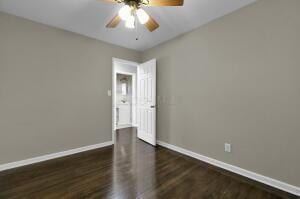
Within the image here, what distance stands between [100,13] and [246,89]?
2557 mm

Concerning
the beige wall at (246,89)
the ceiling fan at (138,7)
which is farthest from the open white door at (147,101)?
the ceiling fan at (138,7)

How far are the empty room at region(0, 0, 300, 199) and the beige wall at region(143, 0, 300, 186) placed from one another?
1cm

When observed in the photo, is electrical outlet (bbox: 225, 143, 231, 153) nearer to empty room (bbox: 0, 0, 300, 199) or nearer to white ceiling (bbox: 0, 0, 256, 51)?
empty room (bbox: 0, 0, 300, 199)

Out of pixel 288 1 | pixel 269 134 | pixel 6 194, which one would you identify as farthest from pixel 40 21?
pixel 269 134

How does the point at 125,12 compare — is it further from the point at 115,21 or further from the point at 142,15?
the point at 115,21

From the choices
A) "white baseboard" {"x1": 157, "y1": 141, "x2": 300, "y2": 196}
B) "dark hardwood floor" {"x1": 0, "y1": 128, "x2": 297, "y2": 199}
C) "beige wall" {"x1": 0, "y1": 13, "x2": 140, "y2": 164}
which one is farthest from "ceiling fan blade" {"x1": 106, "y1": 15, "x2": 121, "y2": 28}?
"white baseboard" {"x1": 157, "y1": 141, "x2": 300, "y2": 196}

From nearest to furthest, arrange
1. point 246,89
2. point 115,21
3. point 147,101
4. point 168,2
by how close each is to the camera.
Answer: point 168,2
point 115,21
point 246,89
point 147,101

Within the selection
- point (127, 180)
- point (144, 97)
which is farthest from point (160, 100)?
point (127, 180)

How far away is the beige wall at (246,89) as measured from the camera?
5.72 ft

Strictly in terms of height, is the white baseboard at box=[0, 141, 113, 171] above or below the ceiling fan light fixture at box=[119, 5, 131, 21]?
below

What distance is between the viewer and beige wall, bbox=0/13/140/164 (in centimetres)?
228

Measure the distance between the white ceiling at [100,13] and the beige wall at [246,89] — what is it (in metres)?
0.24

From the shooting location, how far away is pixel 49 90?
8.68 ft

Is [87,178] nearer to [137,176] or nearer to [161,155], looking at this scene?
[137,176]
